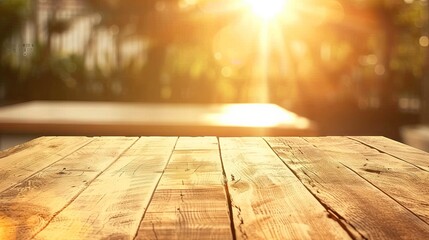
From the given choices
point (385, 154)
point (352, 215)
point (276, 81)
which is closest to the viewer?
point (352, 215)

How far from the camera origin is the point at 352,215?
1069 millimetres

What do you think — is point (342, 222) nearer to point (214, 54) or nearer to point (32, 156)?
point (32, 156)

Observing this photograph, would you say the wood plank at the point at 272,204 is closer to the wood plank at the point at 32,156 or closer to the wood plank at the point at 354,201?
the wood plank at the point at 354,201

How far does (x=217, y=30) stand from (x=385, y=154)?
582cm

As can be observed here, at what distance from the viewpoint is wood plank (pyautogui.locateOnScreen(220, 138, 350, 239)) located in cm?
95

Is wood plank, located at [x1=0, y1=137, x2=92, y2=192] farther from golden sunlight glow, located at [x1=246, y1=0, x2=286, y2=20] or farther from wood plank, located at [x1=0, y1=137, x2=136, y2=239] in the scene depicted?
golden sunlight glow, located at [x1=246, y1=0, x2=286, y2=20]

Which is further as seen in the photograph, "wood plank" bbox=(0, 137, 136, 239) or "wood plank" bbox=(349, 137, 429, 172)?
"wood plank" bbox=(349, 137, 429, 172)

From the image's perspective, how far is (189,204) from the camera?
1146 millimetres

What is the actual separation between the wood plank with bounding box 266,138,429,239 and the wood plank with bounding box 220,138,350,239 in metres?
0.03

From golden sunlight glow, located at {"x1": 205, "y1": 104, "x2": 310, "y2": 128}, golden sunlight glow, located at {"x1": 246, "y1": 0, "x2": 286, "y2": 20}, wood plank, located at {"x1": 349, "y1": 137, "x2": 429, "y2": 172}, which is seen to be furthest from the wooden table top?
golden sunlight glow, located at {"x1": 246, "y1": 0, "x2": 286, "y2": 20}

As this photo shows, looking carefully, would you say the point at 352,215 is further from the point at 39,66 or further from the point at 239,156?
the point at 39,66

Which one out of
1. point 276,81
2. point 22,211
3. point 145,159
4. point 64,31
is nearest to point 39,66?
point 64,31

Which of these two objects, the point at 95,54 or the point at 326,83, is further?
the point at 326,83

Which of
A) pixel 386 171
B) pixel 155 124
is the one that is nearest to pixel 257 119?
pixel 155 124
